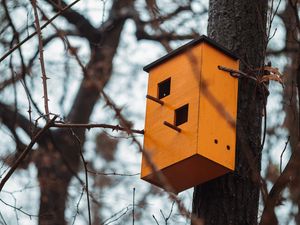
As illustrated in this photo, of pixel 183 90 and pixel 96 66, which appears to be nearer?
pixel 183 90

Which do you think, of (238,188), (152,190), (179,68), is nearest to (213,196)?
(238,188)

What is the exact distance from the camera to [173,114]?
3469mm

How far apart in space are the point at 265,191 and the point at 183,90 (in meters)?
0.94

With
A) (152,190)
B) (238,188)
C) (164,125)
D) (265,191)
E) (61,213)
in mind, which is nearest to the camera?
(265,191)

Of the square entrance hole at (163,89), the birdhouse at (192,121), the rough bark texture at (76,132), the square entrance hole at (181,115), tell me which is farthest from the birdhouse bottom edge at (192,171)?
the rough bark texture at (76,132)

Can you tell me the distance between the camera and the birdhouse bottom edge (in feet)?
10.8

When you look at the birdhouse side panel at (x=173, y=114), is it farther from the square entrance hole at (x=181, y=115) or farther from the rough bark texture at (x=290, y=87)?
the rough bark texture at (x=290, y=87)

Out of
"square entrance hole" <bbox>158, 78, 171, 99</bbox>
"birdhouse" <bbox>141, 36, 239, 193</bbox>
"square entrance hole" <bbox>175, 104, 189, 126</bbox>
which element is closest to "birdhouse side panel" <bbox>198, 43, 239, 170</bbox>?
"birdhouse" <bbox>141, 36, 239, 193</bbox>

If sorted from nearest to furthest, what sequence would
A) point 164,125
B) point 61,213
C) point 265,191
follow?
point 265,191 → point 164,125 → point 61,213

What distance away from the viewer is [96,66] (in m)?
7.14

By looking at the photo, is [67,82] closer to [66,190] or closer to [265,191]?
[66,190]

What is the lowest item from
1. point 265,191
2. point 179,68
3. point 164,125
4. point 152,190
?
point 265,191

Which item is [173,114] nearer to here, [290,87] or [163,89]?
[163,89]

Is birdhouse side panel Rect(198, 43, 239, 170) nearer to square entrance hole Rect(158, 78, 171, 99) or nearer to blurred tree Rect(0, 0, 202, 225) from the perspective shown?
square entrance hole Rect(158, 78, 171, 99)
